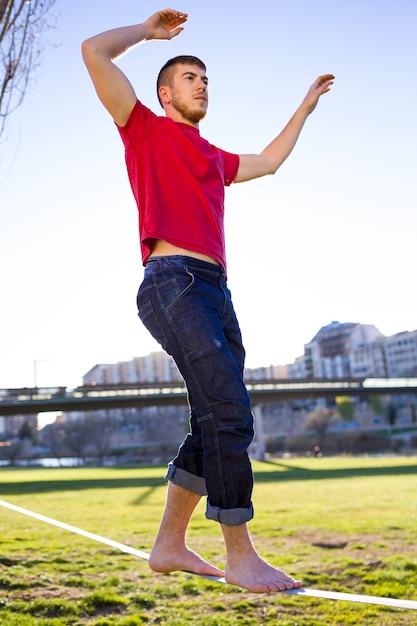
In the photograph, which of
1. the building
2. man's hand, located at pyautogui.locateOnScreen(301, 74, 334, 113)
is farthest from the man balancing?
the building

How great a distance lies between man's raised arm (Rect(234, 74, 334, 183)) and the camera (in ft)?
10.9

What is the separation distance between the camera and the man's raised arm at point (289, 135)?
3316mm

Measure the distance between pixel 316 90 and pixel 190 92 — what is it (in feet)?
2.58

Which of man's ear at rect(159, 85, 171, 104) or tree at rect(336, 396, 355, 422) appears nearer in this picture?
man's ear at rect(159, 85, 171, 104)

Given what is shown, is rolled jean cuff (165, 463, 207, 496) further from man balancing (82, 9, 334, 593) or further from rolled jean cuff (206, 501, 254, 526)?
rolled jean cuff (206, 501, 254, 526)

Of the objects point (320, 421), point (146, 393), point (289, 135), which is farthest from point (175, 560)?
point (320, 421)

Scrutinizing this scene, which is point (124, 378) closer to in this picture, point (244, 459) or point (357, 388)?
point (357, 388)

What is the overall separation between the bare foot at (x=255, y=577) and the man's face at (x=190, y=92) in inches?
67.6

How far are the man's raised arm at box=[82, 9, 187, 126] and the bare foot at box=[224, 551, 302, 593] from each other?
172 centimetres

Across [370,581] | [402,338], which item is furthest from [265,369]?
[402,338]

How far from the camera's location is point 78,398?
38.6 metres

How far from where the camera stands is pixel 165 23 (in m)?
2.83

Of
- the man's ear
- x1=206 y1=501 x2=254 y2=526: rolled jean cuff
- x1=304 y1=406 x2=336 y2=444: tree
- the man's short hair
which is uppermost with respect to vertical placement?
the man's short hair

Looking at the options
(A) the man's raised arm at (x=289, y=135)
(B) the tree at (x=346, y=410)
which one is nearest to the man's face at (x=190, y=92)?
(A) the man's raised arm at (x=289, y=135)
